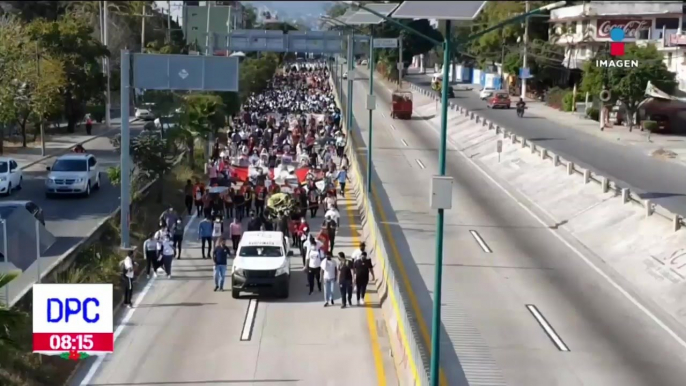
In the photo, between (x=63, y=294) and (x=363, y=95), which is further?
(x=363, y=95)

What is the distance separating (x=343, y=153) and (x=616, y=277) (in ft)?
72.5

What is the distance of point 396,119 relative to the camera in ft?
223

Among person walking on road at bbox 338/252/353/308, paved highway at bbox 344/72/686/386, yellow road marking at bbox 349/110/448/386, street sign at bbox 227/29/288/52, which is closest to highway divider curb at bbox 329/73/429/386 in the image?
yellow road marking at bbox 349/110/448/386

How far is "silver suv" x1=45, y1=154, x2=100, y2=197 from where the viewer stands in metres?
33.5

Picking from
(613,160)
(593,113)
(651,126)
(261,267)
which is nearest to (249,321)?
(261,267)

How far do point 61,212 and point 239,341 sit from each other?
14791mm

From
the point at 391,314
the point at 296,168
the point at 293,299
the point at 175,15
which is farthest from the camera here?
the point at 175,15

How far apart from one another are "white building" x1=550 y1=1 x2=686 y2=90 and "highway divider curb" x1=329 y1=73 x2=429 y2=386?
3882cm

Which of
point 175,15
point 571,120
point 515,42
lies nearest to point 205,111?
point 571,120

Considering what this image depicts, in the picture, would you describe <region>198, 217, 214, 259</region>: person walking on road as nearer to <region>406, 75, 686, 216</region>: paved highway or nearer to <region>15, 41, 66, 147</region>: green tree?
<region>406, 75, 686, 216</region>: paved highway

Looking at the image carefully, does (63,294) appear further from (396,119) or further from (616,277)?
(396,119)

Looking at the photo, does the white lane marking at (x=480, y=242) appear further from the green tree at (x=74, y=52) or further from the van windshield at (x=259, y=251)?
the green tree at (x=74, y=52)

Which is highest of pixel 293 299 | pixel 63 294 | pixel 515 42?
pixel 515 42

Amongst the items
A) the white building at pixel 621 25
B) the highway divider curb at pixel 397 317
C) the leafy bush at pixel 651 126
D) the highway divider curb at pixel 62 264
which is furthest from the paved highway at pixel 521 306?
the white building at pixel 621 25
